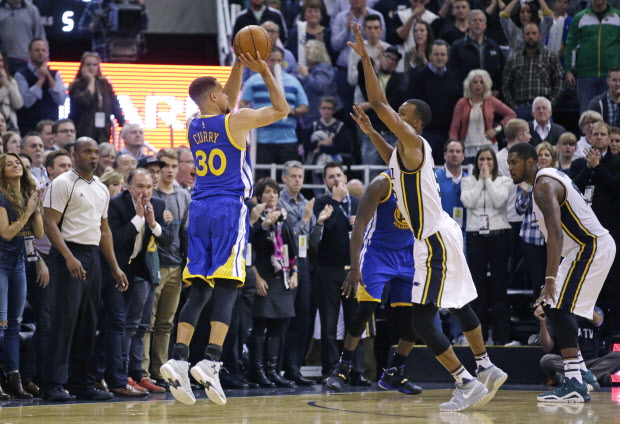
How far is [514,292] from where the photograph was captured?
12.2 meters

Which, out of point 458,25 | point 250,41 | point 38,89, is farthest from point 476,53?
point 250,41

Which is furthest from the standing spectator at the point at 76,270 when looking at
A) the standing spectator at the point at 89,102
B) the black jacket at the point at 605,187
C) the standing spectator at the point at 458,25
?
the standing spectator at the point at 458,25

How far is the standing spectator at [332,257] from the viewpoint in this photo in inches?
440

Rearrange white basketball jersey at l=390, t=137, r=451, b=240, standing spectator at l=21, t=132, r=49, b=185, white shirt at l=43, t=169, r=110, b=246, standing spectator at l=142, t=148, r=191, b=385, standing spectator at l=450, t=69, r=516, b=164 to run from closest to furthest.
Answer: white basketball jersey at l=390, t=137, r=451, b=240 < white shirt at l=43, t=169, r=110, b=246 < standing spectator at l=142, t=148, r=191, b=385 < standing spectator at l=21, t=132, r=49, b=185 < standing spectator at l=450, t=69, r=516, b=164

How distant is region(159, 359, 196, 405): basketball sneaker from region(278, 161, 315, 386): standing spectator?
3.95 metres

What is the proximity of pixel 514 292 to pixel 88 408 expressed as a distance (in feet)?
20.2

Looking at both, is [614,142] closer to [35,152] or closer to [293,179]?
[293,179]

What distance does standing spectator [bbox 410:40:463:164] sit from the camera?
45.1 ft

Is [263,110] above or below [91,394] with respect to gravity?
above

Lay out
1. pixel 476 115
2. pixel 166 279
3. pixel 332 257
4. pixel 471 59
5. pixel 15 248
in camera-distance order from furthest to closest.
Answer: pixel 471 59
pixel 476 115
pixel 332 257
pixel 166 279
pixel 15 248

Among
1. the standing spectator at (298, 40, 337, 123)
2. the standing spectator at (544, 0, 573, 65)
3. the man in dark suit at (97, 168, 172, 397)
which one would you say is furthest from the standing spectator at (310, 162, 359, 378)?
the standing spectator at (544, 0, 573, 65)

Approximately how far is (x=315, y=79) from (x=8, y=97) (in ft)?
14.5

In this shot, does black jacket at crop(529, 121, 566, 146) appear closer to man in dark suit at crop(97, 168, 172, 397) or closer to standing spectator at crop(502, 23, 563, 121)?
standing spectator at crop(502, 23, 563, 121)

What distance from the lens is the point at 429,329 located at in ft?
25.6
